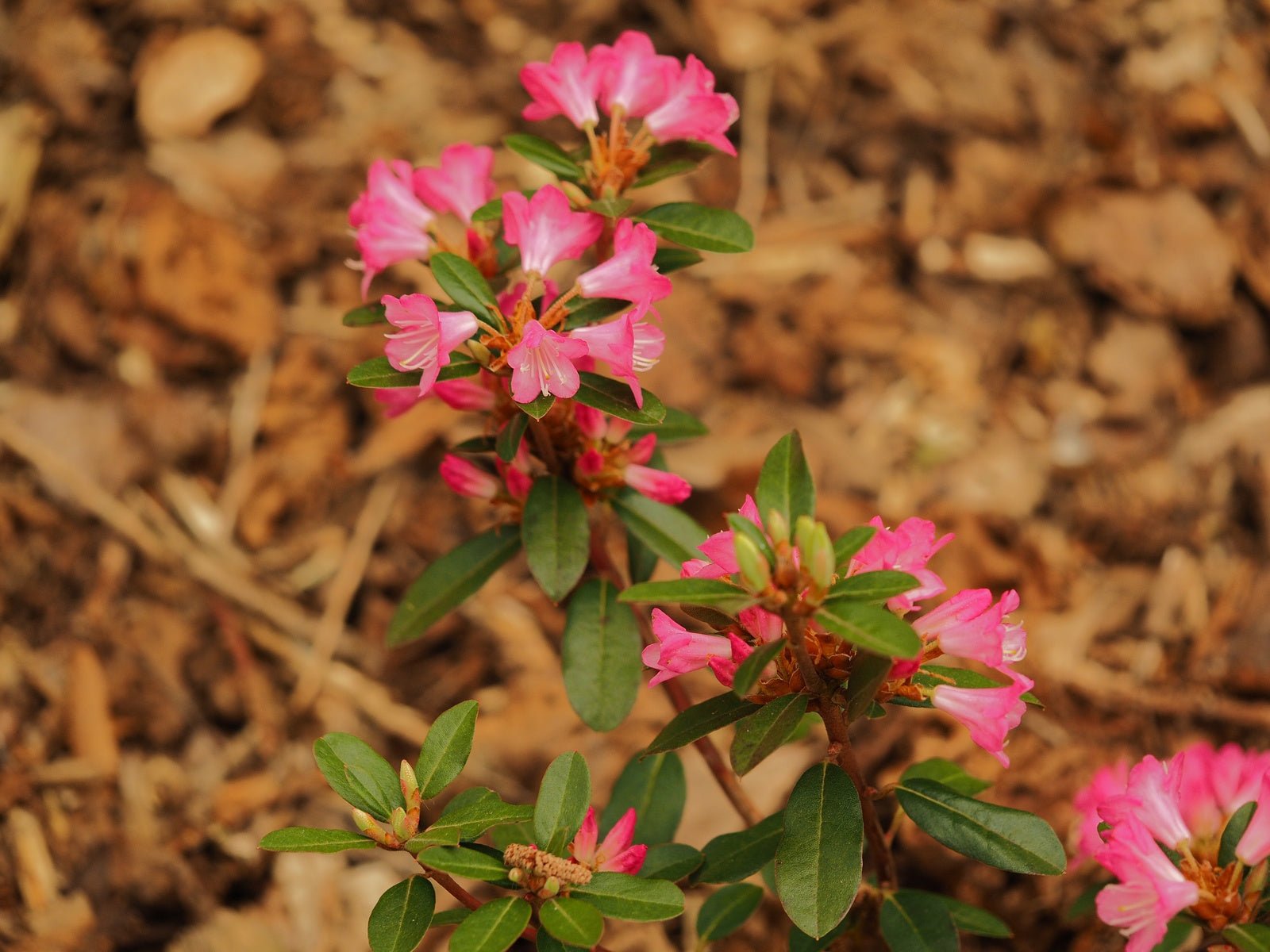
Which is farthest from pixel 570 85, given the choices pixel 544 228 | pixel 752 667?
pixel 752 667

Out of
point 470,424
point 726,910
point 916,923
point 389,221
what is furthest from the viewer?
point 470,424

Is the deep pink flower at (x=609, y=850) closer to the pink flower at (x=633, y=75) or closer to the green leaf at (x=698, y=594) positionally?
the green leaf at (x=698, y=594)

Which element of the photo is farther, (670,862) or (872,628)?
(670,862)

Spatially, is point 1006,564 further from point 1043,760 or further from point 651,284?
point 651,284

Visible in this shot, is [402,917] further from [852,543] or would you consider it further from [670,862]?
[852,543]

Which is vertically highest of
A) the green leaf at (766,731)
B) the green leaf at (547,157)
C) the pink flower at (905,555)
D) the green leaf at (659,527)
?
the green leaf at (547,157)

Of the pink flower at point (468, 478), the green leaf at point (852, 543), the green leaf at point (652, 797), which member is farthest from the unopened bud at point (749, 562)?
the green leaf at point (652, 797)
